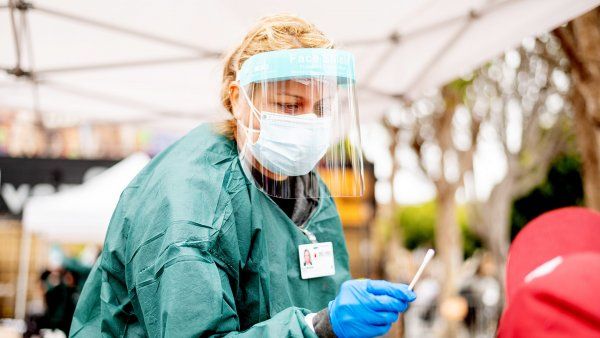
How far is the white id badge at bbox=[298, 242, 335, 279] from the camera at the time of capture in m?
1.77

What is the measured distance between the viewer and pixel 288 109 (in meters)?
1.74

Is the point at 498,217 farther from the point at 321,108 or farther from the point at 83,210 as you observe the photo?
the point at 321,108

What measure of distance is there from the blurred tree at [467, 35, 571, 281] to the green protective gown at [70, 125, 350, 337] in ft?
27.3

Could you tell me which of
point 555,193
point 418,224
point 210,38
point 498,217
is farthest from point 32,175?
point 418,224

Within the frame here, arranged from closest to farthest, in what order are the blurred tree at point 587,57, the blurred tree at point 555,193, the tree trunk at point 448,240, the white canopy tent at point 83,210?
1. the blurred tree at point 587,57
2. the white canopy tent at point 83,210
3. the tree trunk at point 448,240
4. the blurred tree at point 555,193

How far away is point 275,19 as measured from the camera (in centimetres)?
184

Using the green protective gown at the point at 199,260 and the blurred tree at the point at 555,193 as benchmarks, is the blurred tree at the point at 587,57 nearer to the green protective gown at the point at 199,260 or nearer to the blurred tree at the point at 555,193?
the green protective gown at the point at 199,260

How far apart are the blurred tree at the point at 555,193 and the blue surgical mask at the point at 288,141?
19.5 metres

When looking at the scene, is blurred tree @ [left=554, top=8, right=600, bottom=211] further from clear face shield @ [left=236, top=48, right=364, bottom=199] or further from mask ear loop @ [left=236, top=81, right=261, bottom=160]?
mask ear loop @ [left=236, top=81, right=261, bottom=160]

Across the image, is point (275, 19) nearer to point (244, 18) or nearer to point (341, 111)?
point (341, 111)

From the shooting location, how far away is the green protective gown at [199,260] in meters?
1.38

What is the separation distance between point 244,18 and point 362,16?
81 cm

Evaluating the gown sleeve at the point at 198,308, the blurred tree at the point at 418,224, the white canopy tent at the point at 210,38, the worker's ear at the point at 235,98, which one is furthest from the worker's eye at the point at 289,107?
the blurred tree at the point at 418,224

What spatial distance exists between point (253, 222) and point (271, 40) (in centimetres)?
53
